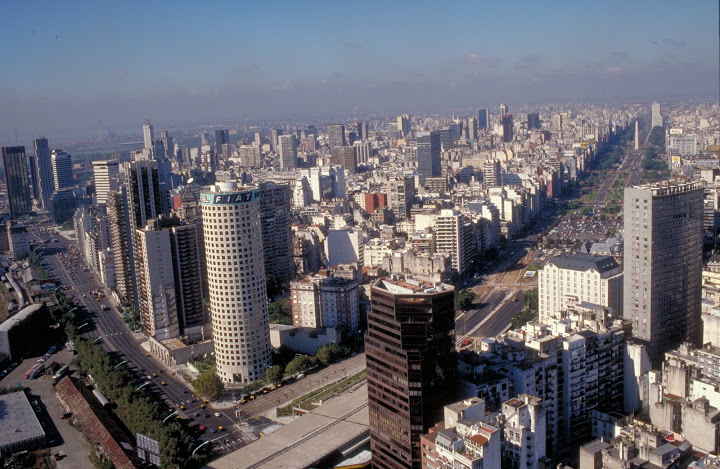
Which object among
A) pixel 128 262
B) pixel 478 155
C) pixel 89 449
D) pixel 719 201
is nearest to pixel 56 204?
pixel 128 262

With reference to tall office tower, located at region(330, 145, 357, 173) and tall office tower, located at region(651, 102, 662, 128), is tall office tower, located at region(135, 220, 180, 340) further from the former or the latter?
tall office tower, located at region(651, 102, 662, 128)

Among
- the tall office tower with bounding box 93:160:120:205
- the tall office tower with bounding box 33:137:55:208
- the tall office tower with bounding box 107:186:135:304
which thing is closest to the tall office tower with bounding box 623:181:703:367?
the tall office tower with bounding box 107:186:135:304

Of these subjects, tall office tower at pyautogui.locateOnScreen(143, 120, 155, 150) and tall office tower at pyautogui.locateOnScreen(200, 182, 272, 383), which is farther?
tall office tower at pyautogui.locateOnScreen(143, 120, 155, 150)

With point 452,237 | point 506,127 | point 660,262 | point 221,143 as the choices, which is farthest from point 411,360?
point 221,143

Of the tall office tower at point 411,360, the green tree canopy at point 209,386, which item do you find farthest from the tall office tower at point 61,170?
the tall office tower at point 411,360

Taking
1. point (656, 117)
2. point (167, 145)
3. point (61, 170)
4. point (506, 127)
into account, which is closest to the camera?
point (61, 170)

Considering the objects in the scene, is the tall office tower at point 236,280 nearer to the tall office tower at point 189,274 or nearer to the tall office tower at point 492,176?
the tall office tower at point 189,274

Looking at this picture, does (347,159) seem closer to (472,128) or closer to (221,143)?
(221,143)
